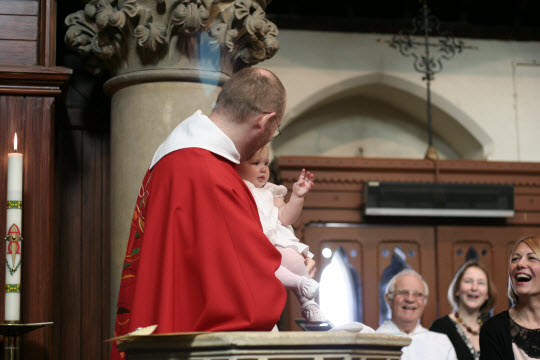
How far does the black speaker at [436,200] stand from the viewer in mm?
7309

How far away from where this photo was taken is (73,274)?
4.09m

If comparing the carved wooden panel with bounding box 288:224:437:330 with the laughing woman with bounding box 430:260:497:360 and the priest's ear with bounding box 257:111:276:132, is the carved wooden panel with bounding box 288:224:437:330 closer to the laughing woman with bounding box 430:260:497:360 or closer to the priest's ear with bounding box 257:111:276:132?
the laughing woman with bounding box 430:260:497:360

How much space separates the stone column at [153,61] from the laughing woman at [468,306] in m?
2.48

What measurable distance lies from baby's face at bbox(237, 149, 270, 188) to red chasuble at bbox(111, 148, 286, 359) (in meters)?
0.60

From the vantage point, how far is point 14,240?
129 inches

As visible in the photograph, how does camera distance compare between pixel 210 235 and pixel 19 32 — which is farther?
pixel 19 32

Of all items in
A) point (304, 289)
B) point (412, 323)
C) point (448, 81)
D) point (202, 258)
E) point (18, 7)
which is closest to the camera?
point (202, 258)

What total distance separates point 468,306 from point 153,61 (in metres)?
2.79

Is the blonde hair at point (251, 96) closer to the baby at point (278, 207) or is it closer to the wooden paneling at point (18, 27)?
the baby at point (278, 207)

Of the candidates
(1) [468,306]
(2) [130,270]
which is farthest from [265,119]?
(1) [468,306]

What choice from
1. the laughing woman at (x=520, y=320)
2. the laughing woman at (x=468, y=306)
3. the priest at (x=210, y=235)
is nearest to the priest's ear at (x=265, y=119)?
the priest at (x=210, y=235)

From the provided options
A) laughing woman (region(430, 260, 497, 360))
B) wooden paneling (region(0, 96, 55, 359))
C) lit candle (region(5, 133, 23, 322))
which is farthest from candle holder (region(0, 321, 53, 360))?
laughing woman (region(430, 260, 497, 360))

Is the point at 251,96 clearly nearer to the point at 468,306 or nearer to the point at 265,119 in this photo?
the point at 265,119

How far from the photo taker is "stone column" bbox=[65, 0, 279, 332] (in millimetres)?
3703
